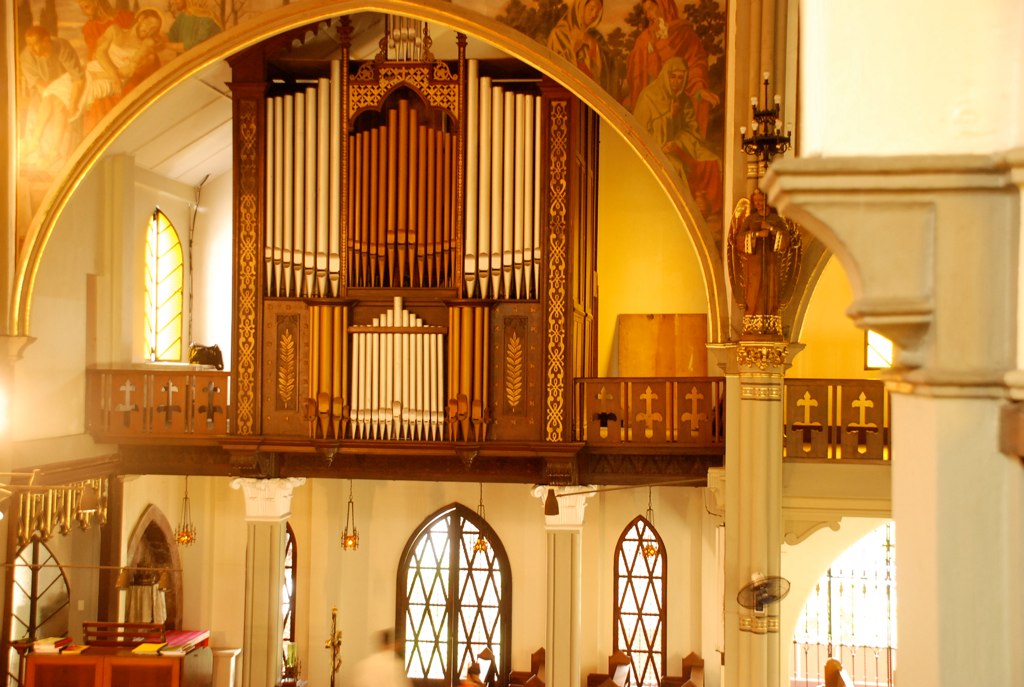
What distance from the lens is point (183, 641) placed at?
15414 mm

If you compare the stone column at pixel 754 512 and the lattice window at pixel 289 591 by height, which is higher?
the stone column at pixel 754 512

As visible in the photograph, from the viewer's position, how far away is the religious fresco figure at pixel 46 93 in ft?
39.9

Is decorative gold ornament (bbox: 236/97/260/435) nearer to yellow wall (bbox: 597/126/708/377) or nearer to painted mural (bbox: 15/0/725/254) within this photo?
painted mural (bbox: 15/0/725/254)

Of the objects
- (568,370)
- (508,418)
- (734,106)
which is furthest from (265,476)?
(734,106)

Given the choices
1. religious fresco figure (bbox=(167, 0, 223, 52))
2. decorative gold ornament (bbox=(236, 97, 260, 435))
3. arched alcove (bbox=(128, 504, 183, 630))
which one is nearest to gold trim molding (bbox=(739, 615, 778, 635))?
decorative gold ornament (bbox=(236, 97, 260, 435))

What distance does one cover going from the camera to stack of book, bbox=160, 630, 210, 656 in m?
13.2

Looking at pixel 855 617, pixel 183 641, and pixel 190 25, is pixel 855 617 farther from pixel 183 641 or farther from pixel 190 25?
pixel 190 25

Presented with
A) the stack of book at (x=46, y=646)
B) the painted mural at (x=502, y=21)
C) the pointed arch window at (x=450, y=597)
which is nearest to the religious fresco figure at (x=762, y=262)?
the painted mural at (x=502, y=21)

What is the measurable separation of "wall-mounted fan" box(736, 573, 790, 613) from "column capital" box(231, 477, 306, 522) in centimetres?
618

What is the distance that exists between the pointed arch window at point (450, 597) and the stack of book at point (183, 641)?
306 centimetres

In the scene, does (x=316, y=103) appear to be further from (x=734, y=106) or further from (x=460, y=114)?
(x=734, y=106)

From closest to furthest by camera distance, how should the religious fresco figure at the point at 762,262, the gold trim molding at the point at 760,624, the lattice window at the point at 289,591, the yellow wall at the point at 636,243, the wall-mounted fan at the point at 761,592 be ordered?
the religious fresco figure at the point at 762,262
the wall-mounted fan at the point at 761,592
the gold trim molding at the point at 760,624
the yellow wall at the point at 636,243
the lattice window at the point at 289,591

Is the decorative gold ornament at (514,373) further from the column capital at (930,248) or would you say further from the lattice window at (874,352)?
the column capital at (930,248)

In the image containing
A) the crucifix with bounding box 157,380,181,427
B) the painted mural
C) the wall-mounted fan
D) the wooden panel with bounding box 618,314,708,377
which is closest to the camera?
the wall-mounted fan
